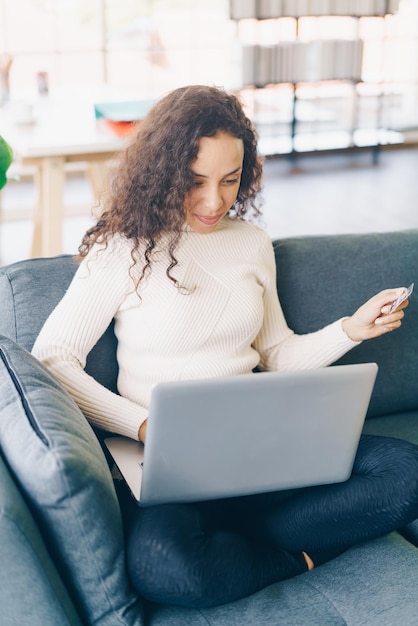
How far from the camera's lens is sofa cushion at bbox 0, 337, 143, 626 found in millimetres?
1116

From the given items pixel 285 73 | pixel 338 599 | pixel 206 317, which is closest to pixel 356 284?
pixel 206 317

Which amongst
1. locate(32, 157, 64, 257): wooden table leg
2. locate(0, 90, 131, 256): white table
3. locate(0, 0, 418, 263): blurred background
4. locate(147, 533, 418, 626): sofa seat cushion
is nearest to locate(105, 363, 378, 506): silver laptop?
locate(147, 533, 418, 626): sofa seat cushion

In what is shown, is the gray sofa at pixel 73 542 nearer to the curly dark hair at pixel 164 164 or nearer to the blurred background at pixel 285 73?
the curly dark hair at pixel 164 164

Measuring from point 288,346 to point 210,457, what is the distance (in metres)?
0.52

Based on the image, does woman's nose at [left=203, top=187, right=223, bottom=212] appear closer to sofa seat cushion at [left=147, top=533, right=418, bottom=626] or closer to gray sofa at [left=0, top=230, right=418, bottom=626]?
gray sofa at [left=0, top=230, right=418, bottom=626]

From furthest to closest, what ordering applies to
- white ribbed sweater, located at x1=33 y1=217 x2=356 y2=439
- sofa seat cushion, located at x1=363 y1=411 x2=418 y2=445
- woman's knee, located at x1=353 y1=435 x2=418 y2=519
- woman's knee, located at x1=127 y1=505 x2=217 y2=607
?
sofa seat cushion, located at x1=363 y1=411 x2=418 y2=445 → white ribbed sweater, located at x1=33 y1=217 x2=356 y2=439 → woman's knee, located at x1=353 y1=435 x2=418 y2=519 → woman's knee, located at x1=127 y1=505 x2=217 y2=607

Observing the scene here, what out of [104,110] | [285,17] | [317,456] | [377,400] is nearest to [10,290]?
[317,456]

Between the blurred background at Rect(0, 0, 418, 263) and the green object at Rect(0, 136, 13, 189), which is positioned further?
the blurred background at Rect(0, 0, 418, 263)

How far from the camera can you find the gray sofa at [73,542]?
3.63 feet

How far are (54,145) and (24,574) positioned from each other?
2202mm

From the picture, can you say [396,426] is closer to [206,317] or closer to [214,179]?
[206,317]

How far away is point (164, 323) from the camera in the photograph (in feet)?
5.15

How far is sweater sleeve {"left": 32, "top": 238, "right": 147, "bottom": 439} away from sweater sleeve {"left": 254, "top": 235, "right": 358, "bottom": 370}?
0.34 m

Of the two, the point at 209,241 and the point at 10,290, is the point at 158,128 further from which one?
the point at 10,290
